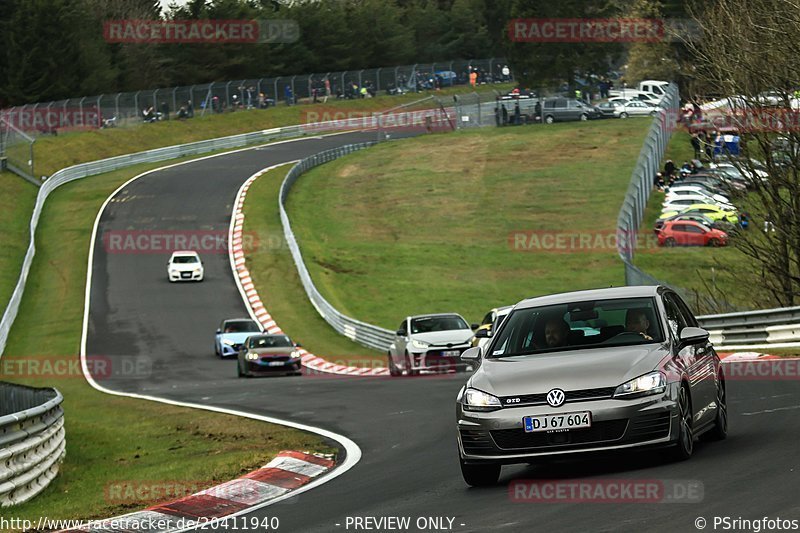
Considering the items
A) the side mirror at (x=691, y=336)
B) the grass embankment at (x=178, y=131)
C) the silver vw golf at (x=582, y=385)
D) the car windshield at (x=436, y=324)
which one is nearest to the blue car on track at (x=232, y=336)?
the car windshield at (x=436, y=324)

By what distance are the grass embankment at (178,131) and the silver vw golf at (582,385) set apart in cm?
6313

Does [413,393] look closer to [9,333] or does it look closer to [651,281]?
[651,281]

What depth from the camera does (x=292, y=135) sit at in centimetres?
9325

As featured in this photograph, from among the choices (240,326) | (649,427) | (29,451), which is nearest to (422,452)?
(29,451)

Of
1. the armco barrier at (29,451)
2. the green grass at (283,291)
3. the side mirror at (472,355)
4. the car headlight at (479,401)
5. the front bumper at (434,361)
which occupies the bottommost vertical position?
the green grass at (283,291)

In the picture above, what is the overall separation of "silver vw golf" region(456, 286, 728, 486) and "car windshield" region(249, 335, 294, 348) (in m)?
21.4

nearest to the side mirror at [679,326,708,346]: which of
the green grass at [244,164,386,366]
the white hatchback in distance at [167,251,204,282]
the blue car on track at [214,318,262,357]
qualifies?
the green grass at [244,164,386,366]

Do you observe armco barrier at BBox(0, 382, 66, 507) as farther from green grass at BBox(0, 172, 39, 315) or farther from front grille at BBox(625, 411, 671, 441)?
green grass at BBox(0, 172, 39, 315)

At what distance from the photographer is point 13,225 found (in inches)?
2315

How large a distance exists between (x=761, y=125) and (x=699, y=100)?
17.8 ft

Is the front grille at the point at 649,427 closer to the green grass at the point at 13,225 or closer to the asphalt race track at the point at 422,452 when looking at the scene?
the asphalt race track at the point at 422,452

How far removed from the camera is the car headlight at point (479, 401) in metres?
9.87

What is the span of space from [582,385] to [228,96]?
87.7 meters

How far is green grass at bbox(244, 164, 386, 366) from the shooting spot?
1501 inches
